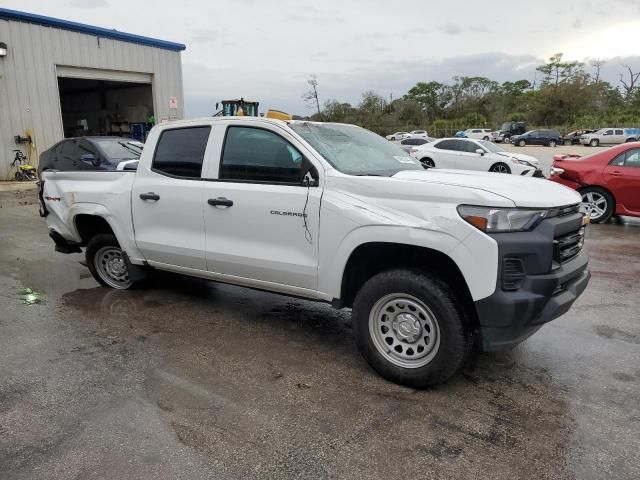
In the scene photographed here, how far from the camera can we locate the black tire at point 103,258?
18.2 ft

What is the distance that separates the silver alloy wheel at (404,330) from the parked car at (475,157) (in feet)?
42.2

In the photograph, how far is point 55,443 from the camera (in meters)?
2.94

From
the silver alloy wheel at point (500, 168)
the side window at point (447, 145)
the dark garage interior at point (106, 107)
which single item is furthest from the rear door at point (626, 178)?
the dark garage interior at point (106, 107)

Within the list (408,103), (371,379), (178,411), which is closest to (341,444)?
(371,379)

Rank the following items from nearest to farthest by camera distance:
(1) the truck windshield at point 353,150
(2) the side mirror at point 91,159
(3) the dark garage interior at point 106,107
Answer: (1) the truck windshield at point 353,150 < (2) the side mirror at point 91,159 < (3) the dark garage interior at point 106,107

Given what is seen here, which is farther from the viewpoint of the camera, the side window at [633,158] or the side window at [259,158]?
the side window at [633,158]

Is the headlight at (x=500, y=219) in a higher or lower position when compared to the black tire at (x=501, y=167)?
higher

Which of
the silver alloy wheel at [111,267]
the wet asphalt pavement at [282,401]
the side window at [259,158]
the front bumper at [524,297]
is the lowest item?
the wet asphalt pavement at [282,401]

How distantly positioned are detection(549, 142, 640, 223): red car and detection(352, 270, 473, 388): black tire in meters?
7.21

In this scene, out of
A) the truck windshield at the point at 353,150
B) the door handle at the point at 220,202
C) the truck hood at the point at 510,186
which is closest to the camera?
the truck hood at the point at 510,186

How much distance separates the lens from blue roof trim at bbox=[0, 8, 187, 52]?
1628cm

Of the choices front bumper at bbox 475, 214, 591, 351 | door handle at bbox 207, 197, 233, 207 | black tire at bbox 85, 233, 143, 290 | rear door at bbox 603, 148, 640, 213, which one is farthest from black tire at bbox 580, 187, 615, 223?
black tire at bbox 85, 233, 143, 290

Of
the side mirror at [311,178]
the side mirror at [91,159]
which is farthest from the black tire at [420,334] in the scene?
the side mirror at [91,159]

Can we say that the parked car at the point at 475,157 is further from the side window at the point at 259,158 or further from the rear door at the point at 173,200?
the side window at the point at 259,158
